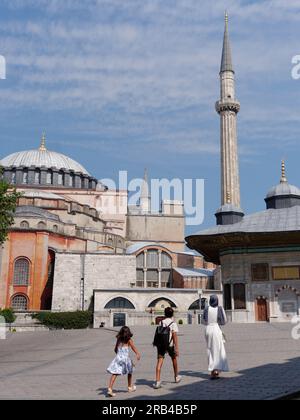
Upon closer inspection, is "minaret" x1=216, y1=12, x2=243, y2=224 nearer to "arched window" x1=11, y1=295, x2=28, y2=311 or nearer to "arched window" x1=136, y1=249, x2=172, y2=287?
"arched window" x1=136, y1=249, x2=172, y2=287

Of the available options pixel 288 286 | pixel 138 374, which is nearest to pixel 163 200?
pixel 288 286

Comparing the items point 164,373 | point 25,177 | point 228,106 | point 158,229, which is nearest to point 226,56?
point 228,106

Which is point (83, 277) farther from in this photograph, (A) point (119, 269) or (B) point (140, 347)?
(B) point (140, 347)

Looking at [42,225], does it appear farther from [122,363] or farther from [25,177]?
[122,363]

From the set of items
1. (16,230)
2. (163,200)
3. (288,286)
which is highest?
(163,200)

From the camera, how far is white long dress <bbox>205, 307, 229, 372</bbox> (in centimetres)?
794

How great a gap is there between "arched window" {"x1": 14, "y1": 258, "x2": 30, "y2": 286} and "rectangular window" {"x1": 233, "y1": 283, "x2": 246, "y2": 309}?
700 inches

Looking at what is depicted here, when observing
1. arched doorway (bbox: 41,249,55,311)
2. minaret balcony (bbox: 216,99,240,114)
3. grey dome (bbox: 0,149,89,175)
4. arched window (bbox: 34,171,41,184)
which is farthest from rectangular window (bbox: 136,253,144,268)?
grey dome (bbox: 0,149,89,175)

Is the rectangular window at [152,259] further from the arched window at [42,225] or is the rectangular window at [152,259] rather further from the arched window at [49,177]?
the arched window at [49,177]

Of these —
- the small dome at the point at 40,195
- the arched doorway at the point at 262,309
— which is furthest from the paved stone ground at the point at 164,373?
the small dome at the point at 40,195

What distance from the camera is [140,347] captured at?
48.3ft

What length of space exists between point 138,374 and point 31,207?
115 feet

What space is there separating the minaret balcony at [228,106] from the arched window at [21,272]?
22.3 m

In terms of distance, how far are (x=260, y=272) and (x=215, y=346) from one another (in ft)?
63.4
